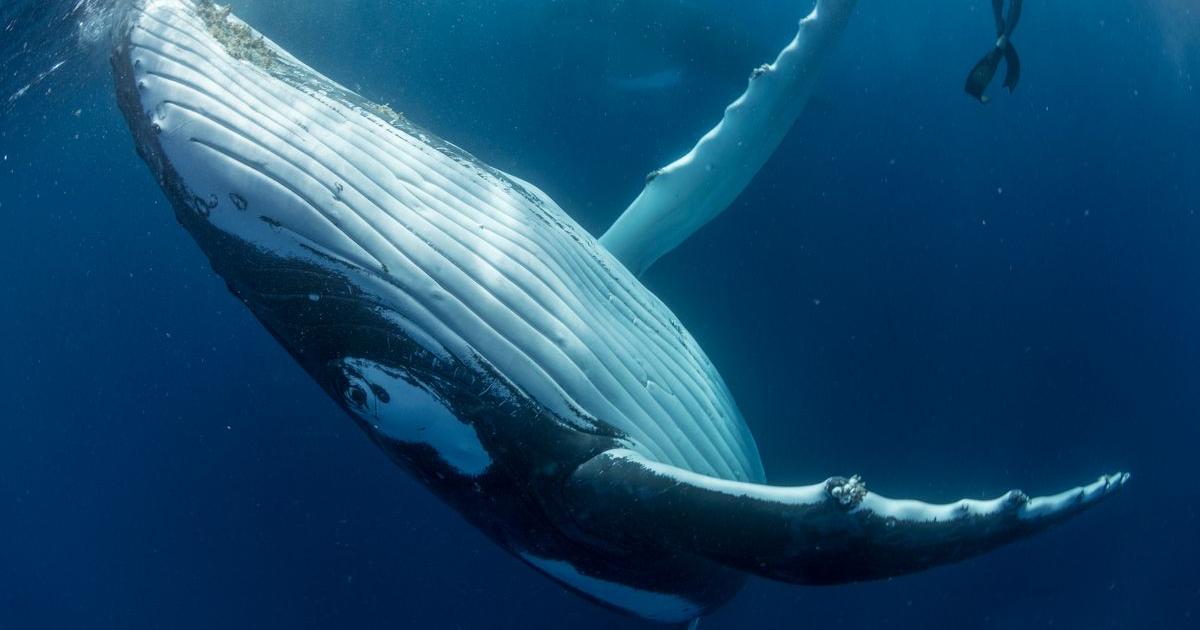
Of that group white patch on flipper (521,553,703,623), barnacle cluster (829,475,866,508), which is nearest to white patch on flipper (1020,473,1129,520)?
barnacle cluster (829,475,866,508)

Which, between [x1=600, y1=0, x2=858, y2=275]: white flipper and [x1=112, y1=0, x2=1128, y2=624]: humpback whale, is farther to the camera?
[x1=600, y1=0, x2=858, y2=275]: white flipper

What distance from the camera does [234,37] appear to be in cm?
315

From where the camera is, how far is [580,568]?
356cm

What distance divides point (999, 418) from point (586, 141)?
16.9 ft

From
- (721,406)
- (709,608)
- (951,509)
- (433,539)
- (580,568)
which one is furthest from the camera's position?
(433,539)

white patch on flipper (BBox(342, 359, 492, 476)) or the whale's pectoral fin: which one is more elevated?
white patch on flipper (BBox(342, 359, 492, 476))

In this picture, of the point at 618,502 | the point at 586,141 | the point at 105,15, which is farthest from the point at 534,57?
the point at 618,502

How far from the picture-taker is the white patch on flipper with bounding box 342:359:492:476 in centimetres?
292

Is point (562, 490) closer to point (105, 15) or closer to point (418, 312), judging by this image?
point (418, 312)

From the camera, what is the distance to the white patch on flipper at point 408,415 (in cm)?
292

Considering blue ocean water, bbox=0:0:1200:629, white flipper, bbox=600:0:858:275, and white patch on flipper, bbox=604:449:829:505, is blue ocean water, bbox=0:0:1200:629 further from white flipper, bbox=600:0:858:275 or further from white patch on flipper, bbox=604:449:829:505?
white patch on flipper, bbox=604:449:829:505

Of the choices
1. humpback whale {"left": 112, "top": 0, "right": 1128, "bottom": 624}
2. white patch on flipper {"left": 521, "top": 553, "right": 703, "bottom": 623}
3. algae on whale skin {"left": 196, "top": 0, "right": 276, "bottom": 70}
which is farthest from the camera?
white patch on flipper {"left": 521, "top": 553, "right": 703, "bottom": 623}

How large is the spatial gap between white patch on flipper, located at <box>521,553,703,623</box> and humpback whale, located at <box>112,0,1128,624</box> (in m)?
0.07

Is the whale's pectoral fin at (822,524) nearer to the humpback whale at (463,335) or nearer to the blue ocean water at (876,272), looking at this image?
the humpback whale at (463,335)
